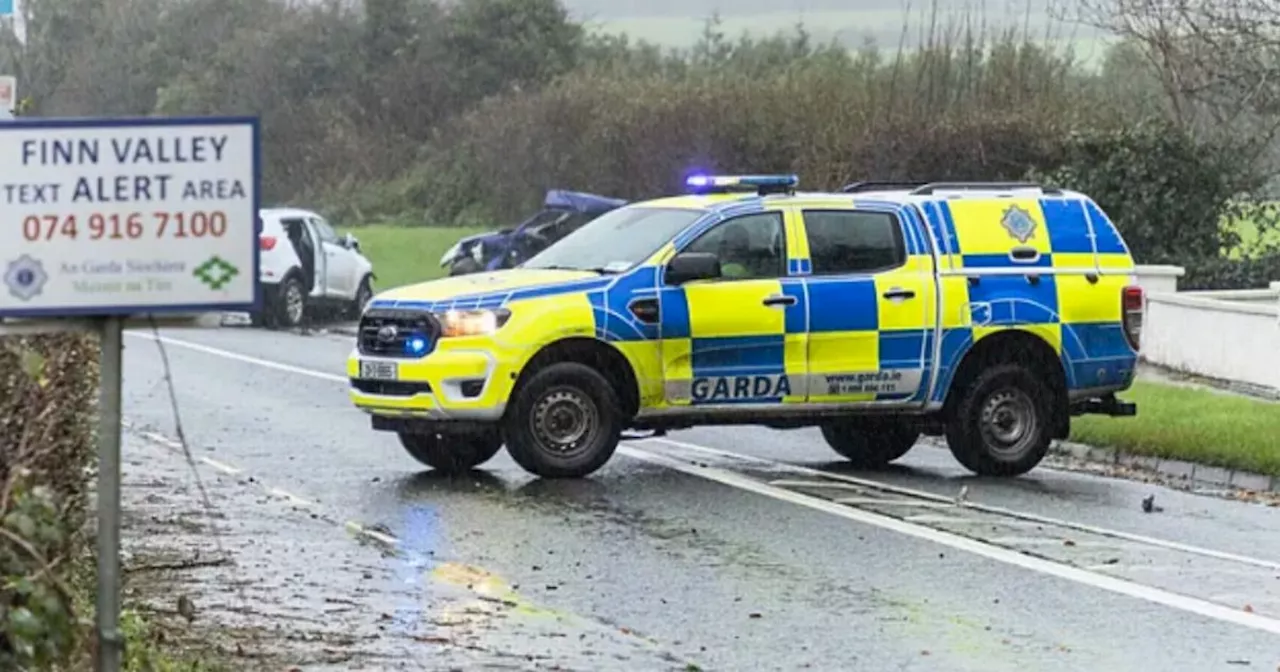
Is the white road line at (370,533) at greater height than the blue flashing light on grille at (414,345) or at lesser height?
lesser

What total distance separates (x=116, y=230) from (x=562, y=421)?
8.29 m

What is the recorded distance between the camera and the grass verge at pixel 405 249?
41156 millimetres

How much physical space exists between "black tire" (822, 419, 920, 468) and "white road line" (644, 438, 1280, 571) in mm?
549

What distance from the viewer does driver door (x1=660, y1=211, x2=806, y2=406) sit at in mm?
13906

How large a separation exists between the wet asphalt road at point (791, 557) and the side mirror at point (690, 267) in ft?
4.23

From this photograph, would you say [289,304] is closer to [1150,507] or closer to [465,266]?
[465,266]

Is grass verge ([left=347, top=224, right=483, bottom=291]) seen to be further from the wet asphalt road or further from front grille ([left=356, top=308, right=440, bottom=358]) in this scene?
front grille ([left=356, top=308, right=440, bottom=358])

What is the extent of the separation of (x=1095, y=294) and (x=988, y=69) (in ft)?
60.6

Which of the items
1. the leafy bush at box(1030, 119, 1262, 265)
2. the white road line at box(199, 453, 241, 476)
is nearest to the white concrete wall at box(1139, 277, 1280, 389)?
the leafy bush at box(1030, 119, 1262, 265)

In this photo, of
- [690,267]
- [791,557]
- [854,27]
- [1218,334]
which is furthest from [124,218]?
[854,27]

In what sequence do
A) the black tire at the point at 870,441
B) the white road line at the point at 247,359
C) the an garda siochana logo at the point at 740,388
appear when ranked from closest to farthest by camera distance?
the an garda siochana logo at the point at 740,388 < the black tire at the point at 870,441 < the white road line at the point at 247,359

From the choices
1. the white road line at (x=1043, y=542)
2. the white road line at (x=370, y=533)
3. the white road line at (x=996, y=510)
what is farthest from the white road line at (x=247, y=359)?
the white road line at (x=1043, y=542)

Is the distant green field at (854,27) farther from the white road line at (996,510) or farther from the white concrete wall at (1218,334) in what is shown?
the white road line at (996,510)

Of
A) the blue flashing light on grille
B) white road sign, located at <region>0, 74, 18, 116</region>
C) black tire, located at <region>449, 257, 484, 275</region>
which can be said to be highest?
white road sign, located at <region>0, 74, 18, 116</region>
